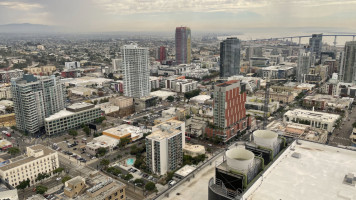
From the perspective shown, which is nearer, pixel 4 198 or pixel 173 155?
pixel 4 198

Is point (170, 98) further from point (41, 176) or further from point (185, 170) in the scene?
point (41, 176)

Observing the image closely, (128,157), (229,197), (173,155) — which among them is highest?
(229,197)

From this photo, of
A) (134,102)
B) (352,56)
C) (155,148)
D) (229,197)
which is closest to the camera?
(229,197)

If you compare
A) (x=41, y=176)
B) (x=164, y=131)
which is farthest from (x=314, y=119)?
(x=41, y=176)

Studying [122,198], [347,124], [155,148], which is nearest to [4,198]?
[122,198]

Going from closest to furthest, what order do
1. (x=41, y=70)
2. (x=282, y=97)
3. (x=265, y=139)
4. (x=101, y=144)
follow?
(x=265, y=139), (x=101, y=144), (x=282, y=97), (x=41, y=70)

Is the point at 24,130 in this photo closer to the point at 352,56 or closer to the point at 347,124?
the point at 347,124
